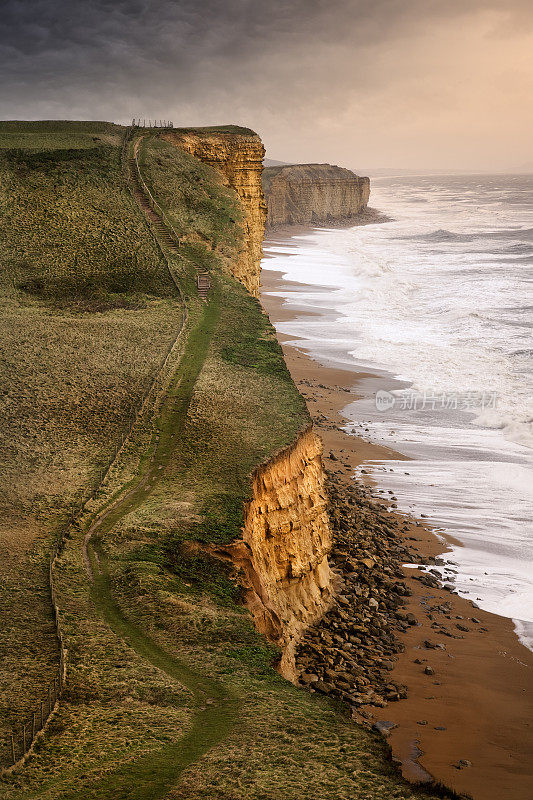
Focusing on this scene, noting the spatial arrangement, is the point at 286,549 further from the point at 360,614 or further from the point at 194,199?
the point at 194,199

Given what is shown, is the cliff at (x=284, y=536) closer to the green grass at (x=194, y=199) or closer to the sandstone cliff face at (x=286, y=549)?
the sandstone cliff face at (x=286, y=549)

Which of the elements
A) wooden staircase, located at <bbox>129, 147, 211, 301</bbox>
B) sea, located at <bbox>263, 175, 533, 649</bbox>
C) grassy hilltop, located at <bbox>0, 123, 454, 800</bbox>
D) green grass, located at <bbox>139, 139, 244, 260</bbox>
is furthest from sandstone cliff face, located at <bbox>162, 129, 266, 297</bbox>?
grassy hilltop, located at <bbox>0, 123, 454, 800</bbox>

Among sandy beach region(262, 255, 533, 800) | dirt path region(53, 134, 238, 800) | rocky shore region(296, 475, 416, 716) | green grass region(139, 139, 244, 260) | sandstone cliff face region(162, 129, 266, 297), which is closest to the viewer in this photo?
dirt path region(53, 134, 238, 800)

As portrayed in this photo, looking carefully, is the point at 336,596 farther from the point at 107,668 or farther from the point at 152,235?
the point at 152,235

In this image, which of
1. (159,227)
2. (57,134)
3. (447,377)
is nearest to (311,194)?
(57,134)

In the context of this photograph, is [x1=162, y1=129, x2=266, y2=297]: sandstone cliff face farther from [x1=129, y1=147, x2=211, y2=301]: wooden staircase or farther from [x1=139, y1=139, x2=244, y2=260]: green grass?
[x1=129, y1=147, x2=211, y2=301]: wooden staircase

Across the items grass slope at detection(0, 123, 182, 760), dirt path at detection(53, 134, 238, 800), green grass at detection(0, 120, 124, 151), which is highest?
green grass at detection(0, 120, 124, 151)
